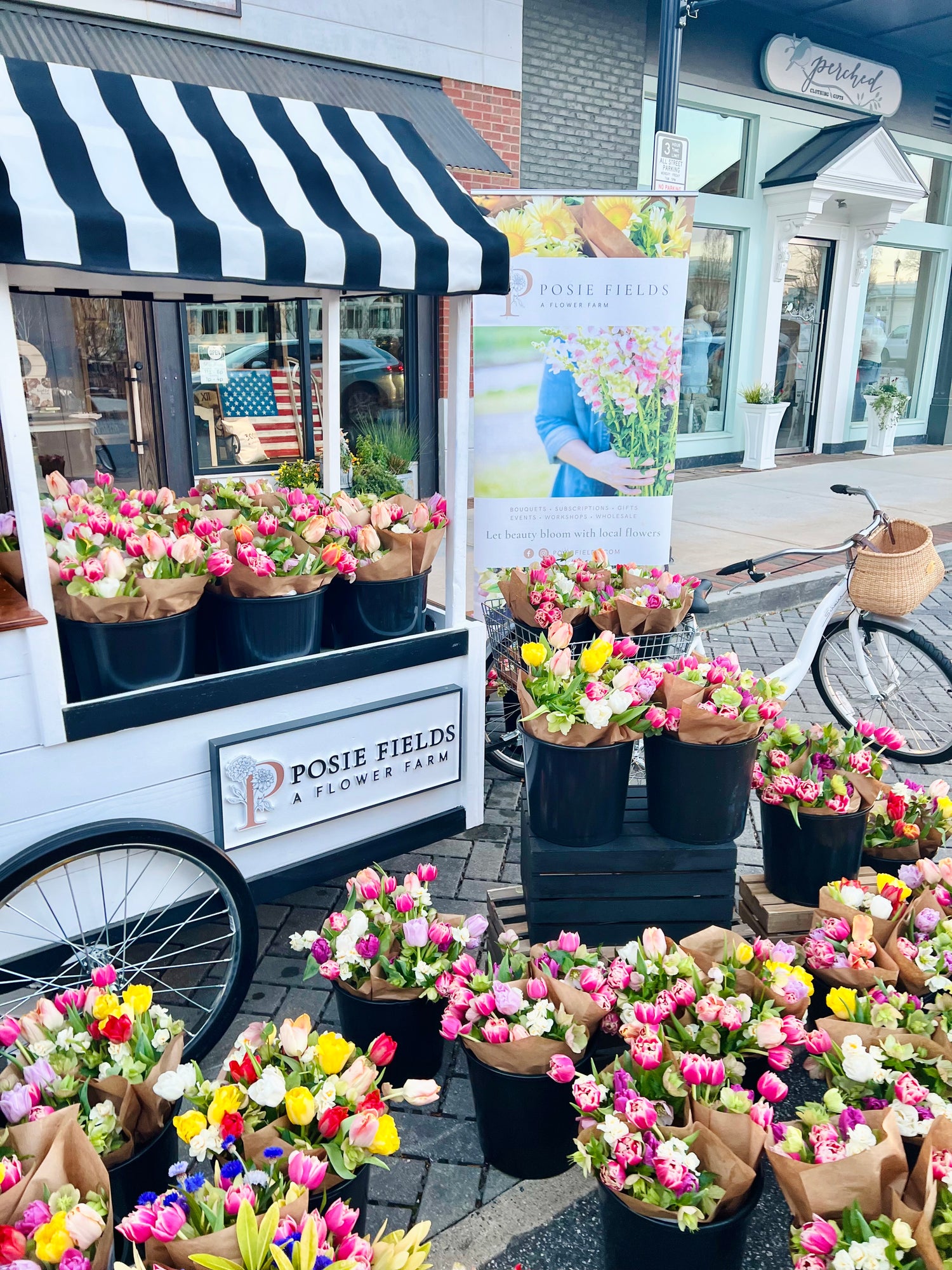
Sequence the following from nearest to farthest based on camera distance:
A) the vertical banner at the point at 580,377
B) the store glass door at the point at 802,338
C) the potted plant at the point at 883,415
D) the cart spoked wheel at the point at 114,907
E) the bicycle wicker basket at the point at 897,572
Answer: the cart spoked wheel at the point at 114,907 → the bicycle wicker basket at the point at 897,572 → the vertical banner at the point at 580,377 → the store glass door at the point at 802,338 → the potted plant at the point at 883,415

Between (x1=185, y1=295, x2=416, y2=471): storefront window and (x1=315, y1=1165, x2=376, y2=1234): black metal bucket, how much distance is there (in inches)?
246

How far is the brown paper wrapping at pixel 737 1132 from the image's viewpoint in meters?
1.70

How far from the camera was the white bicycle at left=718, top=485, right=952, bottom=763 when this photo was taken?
4105 mm

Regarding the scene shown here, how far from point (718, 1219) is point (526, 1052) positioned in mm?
488

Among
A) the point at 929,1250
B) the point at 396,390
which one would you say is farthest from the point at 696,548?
the point at 929,1250

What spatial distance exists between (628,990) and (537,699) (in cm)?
74

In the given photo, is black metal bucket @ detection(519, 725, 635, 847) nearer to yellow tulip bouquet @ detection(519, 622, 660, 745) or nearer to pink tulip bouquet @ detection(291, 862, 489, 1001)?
yellow tulip bouquet @ detection(519, 622, 660, 745)

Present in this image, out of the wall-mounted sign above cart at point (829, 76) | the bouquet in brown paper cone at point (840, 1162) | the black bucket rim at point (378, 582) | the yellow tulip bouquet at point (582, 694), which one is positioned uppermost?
the wall-mounted sign above cart at point (829, 76)

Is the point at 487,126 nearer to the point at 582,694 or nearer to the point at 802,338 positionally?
the point at 802,338

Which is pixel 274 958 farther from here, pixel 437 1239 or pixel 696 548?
pixel 696 548

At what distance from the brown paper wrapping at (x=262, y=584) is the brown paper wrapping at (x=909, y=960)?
1.73 m

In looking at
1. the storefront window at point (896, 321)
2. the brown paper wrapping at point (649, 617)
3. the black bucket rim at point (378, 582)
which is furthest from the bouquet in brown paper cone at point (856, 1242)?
the storefront window at point (896, 321)

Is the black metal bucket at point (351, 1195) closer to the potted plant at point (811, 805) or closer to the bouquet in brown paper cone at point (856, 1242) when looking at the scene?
the bouquet in brown paper cone at point (856, 1242)

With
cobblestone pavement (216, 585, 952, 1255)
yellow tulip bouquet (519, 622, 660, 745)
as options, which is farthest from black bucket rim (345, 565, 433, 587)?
cobblestone pavement (216, 585, 952, 1255)
